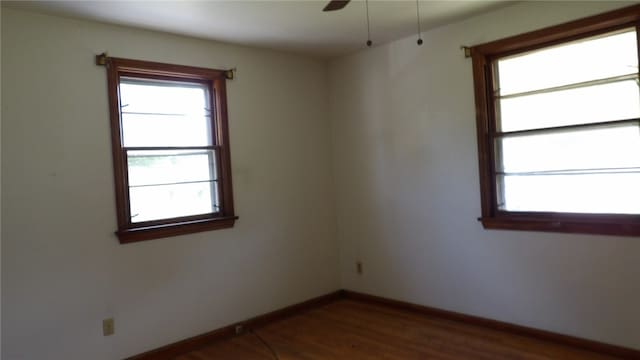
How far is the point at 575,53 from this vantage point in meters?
3.05

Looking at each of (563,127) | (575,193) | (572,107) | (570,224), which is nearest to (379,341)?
(570,224)

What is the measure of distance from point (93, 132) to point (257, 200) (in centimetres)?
145

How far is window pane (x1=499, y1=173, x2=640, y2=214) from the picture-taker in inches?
113

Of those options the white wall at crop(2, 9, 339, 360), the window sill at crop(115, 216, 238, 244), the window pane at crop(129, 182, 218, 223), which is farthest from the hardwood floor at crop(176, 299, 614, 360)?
the window pane at crop(129, 182, 218, 223)

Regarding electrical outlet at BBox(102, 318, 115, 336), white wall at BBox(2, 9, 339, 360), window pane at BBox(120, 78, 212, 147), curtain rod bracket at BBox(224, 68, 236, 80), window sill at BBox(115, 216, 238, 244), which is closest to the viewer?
white wall at BBox(2, 9, 339, 360)

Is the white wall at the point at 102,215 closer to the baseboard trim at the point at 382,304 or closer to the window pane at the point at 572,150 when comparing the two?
the baseboard trim at the point at 382,304

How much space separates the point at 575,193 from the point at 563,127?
1.52 feet

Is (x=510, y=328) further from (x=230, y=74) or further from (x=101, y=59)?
(x=101, y=59)

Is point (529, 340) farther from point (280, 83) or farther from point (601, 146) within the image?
point (280, 83)


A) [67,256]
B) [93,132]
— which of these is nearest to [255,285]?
[67,256]

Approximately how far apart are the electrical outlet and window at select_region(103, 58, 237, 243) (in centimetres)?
58

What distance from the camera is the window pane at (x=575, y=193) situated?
2859 mm

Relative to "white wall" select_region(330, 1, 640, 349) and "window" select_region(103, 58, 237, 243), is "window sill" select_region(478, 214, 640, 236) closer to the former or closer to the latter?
"white wall" select_region(330, 1, 640, 349)

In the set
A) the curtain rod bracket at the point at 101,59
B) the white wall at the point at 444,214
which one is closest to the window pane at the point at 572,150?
the white wall at the point at 444,214
